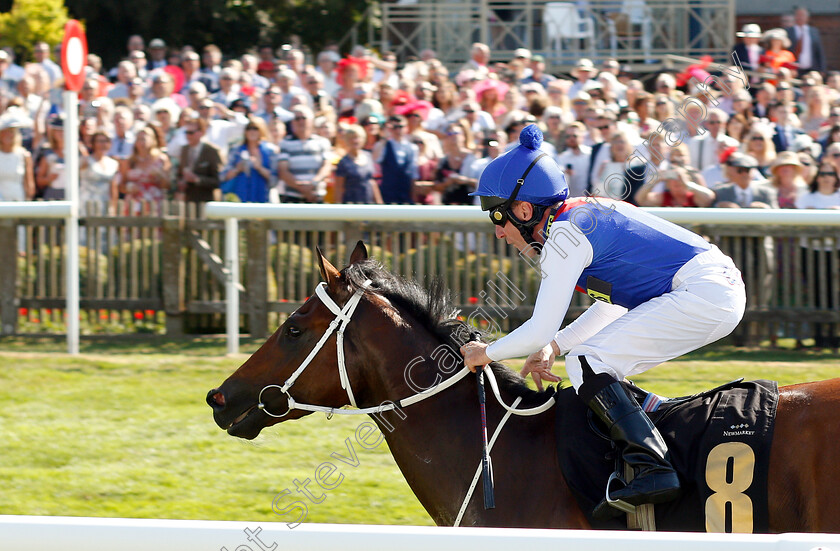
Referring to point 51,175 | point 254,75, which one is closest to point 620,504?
point 51,175

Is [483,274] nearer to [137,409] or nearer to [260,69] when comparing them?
[137,409]

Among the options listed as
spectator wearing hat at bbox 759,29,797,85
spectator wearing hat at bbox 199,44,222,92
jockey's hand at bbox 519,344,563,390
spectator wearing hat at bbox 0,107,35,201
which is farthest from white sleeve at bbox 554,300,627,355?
spectator wearing hat at bbox 759,29,797,85

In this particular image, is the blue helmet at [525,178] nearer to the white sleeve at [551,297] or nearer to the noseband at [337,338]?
the white sleeve at [551,297]

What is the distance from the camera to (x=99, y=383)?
7223mm

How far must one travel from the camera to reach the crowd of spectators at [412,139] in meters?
8.26

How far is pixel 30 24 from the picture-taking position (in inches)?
616

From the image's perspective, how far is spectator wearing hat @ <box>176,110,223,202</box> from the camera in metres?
9.28

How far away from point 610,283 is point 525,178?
1.38ft

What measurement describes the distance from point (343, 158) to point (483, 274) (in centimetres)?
164

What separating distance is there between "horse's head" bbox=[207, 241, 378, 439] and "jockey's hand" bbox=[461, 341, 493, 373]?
0.42m

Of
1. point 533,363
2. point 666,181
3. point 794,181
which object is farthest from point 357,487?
point 794,181

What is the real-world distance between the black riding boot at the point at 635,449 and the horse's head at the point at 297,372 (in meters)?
0.90

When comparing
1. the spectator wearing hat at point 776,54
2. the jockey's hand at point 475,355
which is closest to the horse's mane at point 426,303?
the jockey's hand at point 475,355

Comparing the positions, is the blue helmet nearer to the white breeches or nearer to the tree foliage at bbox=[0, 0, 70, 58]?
the white breeches
